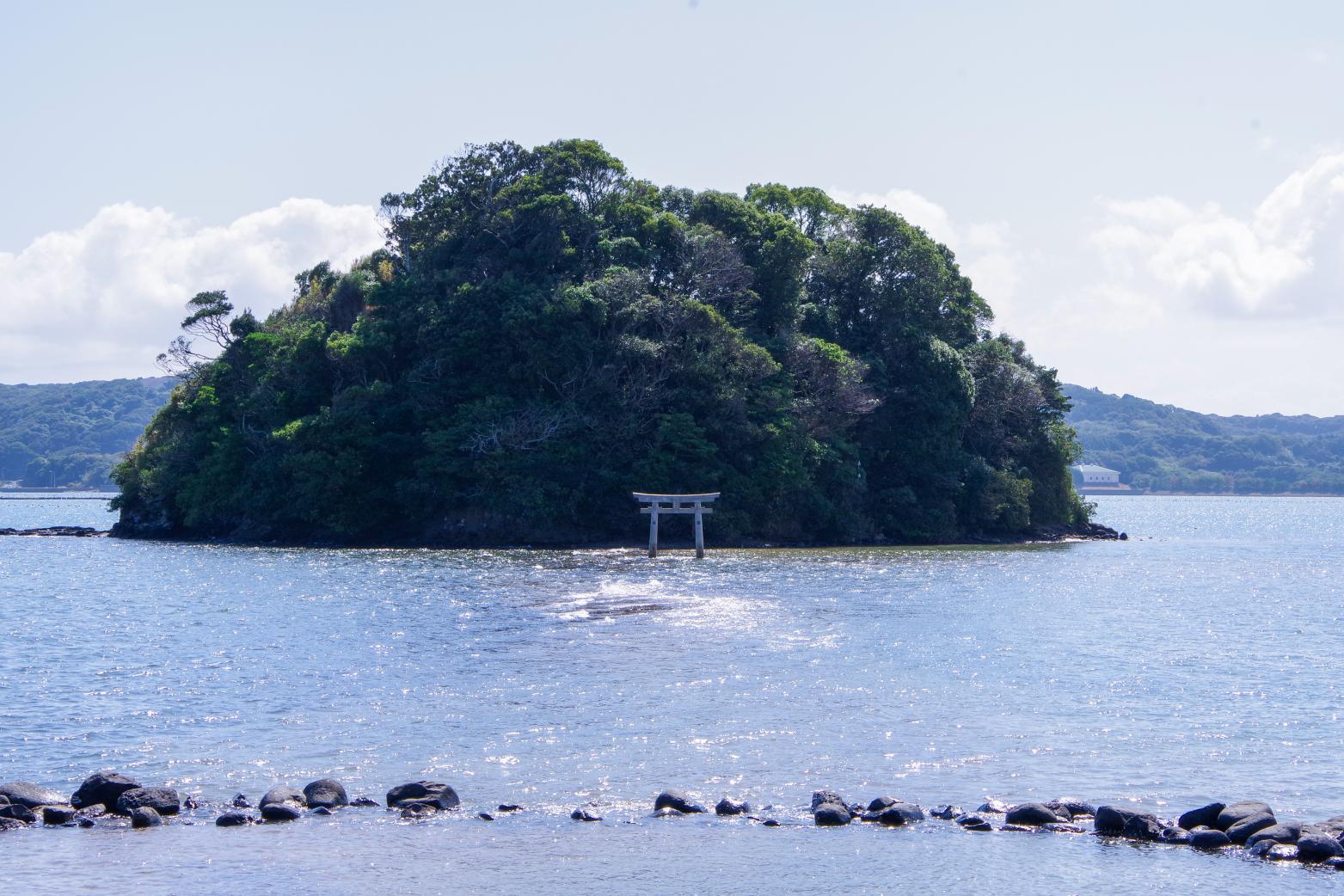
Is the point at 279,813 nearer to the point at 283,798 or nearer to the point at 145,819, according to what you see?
the point at 283,798

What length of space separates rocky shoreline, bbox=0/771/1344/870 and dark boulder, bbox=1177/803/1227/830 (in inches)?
0.4

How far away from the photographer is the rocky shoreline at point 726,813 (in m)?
16.2

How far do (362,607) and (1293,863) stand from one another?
28792 millimetres

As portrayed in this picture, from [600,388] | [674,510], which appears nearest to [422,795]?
[674,510]

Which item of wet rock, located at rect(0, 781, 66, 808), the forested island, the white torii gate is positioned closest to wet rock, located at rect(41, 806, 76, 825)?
wet rock, located at rect(0, 781, 66, 808)

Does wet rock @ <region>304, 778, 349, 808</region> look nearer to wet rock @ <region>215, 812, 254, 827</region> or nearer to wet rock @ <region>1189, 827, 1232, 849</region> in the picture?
wet rock @ <region>215, 812, 254, 827</region>

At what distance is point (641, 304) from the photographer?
213 feet

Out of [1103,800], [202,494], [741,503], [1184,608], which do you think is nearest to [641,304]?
[741,503]

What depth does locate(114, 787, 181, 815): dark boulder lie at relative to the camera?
17.1 m

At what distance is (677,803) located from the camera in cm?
1750

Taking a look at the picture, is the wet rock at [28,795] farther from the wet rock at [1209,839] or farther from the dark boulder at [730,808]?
the wet rock at [1209,839]

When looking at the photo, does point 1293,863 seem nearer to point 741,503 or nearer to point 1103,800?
point 1103,800

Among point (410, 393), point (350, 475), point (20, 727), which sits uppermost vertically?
point (410, 393)

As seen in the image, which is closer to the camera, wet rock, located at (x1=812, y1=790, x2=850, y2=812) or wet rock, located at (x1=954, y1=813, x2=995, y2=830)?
wet rock, located at (x1=954, y1=813, x2=995, y2=830)
